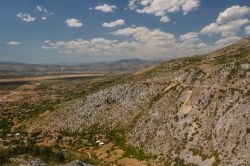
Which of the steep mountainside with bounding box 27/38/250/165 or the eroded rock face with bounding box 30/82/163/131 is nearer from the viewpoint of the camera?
the steep mountainside with bounding box 27/38/250/165

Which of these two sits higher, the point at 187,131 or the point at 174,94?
the point at 174,94

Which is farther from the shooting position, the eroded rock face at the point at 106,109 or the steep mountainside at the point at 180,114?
the eroded rock face at the point at 106,109

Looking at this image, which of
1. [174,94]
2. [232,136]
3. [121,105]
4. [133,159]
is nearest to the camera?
[232,136]

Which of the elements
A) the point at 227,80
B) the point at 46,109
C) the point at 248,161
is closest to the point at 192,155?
the point at 248,161

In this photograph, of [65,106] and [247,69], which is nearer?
[247,69]

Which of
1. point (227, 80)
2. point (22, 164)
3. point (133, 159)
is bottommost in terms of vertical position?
point (133, 159)

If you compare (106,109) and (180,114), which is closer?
(180,114)

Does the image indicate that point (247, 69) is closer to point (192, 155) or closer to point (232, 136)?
point (232, 136)

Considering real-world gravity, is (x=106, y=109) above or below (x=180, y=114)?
below
